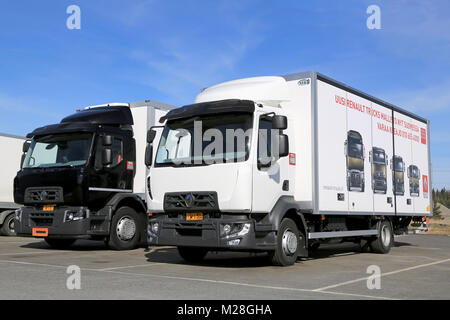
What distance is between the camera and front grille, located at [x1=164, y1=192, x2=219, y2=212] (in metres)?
8.73

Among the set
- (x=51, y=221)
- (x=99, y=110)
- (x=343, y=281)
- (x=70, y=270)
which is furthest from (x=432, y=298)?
(x=99, y=110)

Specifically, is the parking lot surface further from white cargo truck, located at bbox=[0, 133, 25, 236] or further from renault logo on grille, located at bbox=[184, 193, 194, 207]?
white cargo truck, located at bbox=[0, 133, 25, 236]

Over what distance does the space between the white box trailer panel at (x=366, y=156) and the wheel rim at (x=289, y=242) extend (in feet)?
2.52

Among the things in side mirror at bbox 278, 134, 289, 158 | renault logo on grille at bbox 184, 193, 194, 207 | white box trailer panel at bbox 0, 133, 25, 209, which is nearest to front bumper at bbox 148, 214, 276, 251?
renault logo on grille at bbox 184, 193, 194, 207

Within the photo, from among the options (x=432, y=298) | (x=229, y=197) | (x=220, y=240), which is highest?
(x=229, y=197)

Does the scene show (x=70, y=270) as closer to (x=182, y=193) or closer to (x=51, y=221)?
(x=182, y=193)

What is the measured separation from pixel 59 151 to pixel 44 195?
3.64 ft

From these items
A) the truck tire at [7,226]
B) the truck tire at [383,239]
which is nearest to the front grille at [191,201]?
the truck tire at [383,239]

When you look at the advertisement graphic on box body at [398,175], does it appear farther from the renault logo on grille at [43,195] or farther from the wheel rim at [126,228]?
the renault logo on grille at [43,195]

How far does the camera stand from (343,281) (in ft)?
25.2

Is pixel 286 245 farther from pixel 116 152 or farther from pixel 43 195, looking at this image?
pixel 43 195

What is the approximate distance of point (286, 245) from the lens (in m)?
9.35

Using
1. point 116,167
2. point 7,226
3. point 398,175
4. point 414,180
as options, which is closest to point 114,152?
point 116,167

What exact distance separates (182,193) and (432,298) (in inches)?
173
